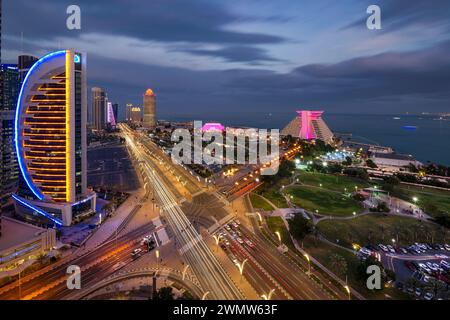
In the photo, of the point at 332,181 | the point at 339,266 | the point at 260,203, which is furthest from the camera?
the point at 332,181

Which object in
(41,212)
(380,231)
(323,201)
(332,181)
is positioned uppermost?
(332,181)

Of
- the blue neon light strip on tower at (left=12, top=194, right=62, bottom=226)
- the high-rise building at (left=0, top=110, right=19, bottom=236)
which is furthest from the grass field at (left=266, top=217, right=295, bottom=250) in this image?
the high-rise building at (left=0, top=110, right=19, bottom=236)

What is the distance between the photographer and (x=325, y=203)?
5778 cm

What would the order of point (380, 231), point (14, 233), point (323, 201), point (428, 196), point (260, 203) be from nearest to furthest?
point (14, 233), point (380, 231), point (260, 203), point (323, 201), point (428, 196)

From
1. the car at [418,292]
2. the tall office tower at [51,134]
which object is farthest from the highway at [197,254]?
the car at [418,292]

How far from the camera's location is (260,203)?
57.7m

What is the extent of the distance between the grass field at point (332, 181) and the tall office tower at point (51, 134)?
163 ft

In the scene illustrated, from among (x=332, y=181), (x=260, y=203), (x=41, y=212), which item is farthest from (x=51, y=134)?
(x=332, y=181)

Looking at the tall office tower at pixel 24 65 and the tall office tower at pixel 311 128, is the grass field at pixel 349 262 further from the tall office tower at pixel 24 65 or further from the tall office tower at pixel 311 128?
the tall office tower at pixel 311 128

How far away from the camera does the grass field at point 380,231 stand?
4362 centimetres

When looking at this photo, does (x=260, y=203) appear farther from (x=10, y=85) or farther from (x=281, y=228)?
(x=10, y=85)

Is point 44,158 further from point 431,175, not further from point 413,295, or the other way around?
point 431,175

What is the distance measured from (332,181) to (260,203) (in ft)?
83.9
